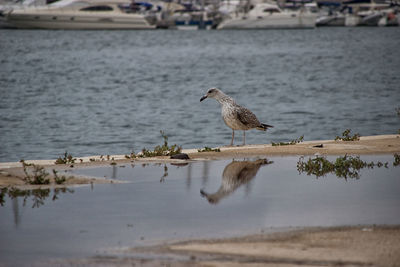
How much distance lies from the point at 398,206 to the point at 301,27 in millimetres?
129311

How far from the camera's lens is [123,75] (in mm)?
63000

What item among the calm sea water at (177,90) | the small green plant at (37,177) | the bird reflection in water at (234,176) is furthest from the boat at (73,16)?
the small green plant at (37,177)

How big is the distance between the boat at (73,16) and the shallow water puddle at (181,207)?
11483cm

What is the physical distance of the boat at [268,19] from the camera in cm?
13250

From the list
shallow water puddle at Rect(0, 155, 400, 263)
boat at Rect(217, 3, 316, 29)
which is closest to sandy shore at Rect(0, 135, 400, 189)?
shallow water puddle at Rect(0, 155, 400, 263)

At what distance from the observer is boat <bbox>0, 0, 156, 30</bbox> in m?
124

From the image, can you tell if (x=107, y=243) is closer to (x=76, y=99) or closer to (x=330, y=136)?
(x=330, y=136)

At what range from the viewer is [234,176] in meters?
12.1

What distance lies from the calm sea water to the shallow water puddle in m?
13.5

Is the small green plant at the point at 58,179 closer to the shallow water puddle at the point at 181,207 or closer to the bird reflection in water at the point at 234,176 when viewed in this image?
the shallow water puddle at the point at 181,207

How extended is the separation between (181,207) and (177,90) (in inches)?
1613

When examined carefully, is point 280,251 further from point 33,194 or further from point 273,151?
point 273,151

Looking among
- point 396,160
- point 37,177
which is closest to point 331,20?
point 396,160

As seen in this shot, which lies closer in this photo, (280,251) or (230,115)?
(280,251)
